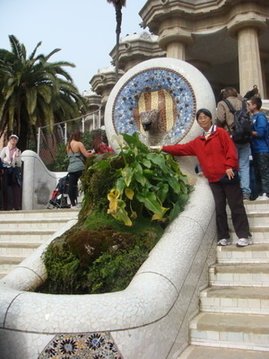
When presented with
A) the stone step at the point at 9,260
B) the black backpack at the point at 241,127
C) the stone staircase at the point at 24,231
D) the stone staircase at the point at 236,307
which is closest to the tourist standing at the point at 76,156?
the stone staircase at the point at 24,231

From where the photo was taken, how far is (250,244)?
4.61m

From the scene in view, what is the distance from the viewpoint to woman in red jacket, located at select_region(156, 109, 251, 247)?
4688 mm

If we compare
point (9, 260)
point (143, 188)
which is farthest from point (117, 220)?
point (9, 260)

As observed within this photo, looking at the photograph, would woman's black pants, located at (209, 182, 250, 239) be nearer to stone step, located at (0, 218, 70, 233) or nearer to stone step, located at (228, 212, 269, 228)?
stone step, located at (228, 212, 269, 228)

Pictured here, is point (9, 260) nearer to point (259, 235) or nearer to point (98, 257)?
point (98, 257)

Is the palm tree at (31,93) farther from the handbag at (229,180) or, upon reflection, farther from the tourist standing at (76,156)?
the handbag at (229,180)

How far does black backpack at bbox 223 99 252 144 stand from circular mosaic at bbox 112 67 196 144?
2.81 feet

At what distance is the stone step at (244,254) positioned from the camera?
4.40 m

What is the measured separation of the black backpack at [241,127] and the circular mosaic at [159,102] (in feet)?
2.81

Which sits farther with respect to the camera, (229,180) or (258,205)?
(258,205)

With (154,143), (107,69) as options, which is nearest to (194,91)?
(154,143)

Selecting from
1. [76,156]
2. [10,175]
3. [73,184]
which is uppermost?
[76,156]

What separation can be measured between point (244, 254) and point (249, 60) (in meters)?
13.6

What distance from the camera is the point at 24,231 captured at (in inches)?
260
